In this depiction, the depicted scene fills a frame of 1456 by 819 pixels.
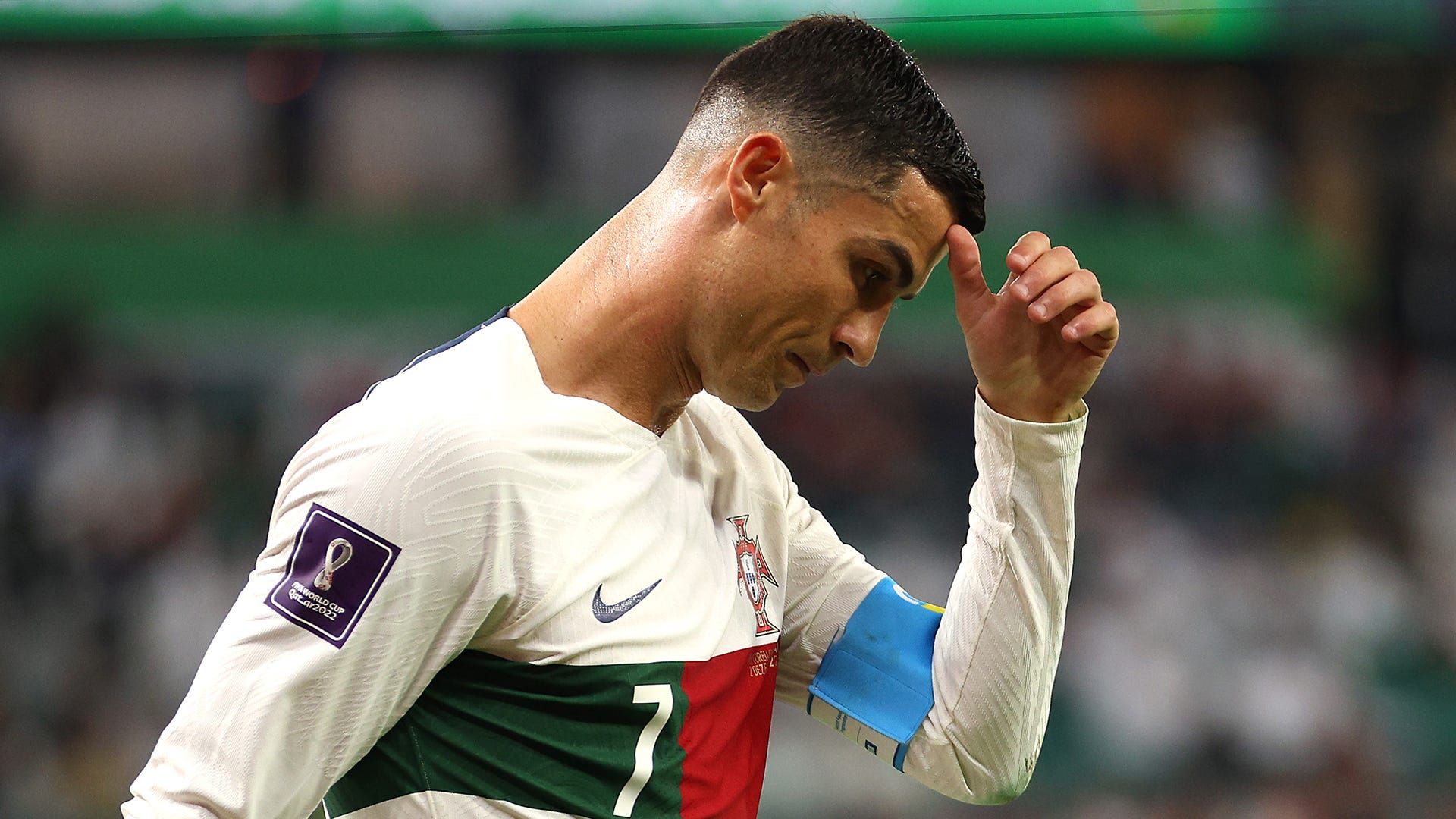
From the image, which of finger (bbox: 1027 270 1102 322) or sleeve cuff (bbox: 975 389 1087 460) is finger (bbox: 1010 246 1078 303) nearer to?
finger (bbox: 1027 270 1102 322)

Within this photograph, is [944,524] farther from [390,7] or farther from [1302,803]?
[390,7]

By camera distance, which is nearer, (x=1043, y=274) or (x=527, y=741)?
(x=527, y=741)

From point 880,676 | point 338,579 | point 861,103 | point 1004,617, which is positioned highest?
point 861,103

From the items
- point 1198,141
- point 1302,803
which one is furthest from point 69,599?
point 1198,141

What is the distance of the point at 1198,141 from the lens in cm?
486

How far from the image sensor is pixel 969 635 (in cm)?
140

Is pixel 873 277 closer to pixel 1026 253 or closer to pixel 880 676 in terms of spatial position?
pixel 1026 253

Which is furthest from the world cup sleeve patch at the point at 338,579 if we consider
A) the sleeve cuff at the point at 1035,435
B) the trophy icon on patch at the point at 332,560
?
the sleeve cuff at the point at 1035,435

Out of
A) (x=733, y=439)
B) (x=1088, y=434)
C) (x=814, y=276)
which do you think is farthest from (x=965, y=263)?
(x=1088, y=434)

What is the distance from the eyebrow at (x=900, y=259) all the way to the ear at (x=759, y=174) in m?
0.10

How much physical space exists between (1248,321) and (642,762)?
4082 mm

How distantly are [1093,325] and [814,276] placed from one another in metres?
0.27

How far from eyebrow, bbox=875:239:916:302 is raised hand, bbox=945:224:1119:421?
0.20 feet

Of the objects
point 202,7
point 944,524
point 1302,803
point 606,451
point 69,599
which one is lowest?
point 1302,803
